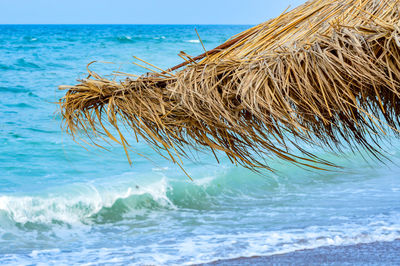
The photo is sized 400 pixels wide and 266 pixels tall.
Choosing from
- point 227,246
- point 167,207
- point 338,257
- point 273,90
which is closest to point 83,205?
point 167,207

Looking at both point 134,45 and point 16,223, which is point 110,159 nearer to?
point 16,223

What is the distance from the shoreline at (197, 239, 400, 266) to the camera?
8.26 feet

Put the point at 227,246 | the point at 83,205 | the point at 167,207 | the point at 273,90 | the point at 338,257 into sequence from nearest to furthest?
the point at 273,90 → the point at 338,257 → the point at 227,246 → the point at 167,207 → the point at 83,205

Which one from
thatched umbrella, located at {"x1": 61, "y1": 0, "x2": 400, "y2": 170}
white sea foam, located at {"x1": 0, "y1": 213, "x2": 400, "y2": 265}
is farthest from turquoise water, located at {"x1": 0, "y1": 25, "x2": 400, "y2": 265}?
thatched umbrella, located at {"x1": 61, "y1": 0, "x2": 400, "y2": 170}

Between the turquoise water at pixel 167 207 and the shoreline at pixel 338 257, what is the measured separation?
8 centimetres

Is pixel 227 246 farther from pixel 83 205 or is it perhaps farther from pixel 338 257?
pixel 83 205

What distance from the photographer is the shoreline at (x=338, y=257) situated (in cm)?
252

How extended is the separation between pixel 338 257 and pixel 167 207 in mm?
2183

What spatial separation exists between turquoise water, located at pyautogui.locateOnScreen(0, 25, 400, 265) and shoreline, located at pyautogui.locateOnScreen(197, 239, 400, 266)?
0.08 metres

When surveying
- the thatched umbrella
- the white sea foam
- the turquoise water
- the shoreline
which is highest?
the thatched umbrella

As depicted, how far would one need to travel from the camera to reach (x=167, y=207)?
4469mm

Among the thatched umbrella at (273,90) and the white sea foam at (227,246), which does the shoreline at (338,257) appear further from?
the thatched umbrella at (273,90)

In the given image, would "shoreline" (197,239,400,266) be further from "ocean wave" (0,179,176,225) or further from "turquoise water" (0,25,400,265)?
"ocean wave" (0,179,176,225)

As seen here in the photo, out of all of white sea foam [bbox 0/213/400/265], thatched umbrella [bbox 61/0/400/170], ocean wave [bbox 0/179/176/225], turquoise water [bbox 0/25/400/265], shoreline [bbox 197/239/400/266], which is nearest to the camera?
thatched umbrella [bbox 61/0/400/170]
